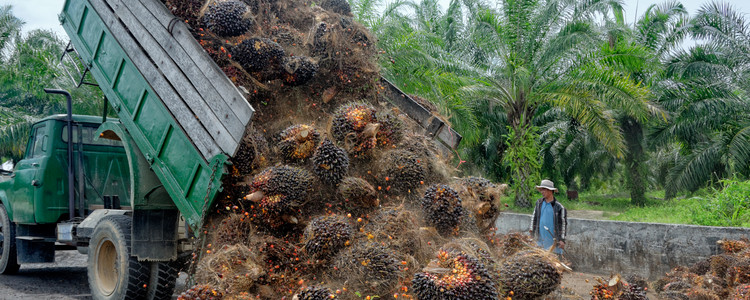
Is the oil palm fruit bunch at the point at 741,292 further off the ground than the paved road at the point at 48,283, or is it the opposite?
the oil palm fruit bunch at the point at 741,292

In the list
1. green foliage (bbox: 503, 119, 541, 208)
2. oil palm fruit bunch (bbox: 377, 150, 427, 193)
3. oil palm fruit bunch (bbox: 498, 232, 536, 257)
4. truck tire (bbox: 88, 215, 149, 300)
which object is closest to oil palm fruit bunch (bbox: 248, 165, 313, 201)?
oil palm fruit bunch (bbox: 377, 150, 427, 193)

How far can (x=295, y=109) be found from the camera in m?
5.01

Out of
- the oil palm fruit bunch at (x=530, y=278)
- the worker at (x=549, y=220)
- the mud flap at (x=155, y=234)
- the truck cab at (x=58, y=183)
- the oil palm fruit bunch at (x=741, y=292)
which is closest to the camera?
the oil palm fruit bunch at (x=530, y=278)

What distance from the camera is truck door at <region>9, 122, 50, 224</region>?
21.9 feet

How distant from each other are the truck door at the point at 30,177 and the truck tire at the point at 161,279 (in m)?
2.49

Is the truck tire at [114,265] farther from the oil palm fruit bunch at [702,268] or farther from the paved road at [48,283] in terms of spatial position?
the oil palm fruit bunch at [702,268]

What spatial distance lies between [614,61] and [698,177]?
6.73 meters

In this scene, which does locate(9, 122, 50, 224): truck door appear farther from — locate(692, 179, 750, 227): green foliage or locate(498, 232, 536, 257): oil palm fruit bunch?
locate(692, 179, 750, 227): green foliage

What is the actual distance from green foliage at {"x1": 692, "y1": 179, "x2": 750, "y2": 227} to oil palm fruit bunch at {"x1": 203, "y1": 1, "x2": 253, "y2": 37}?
7.08 metres

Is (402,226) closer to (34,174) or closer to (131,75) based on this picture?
(131,75)

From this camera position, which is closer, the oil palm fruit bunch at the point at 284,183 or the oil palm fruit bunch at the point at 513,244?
the oil palm fruit bunch at the point at 284,183

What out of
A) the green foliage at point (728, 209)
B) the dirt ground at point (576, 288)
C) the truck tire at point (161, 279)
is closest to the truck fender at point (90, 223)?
the truck tire at point (161, 279)

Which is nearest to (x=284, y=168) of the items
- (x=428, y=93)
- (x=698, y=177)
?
(x=428, y=93)

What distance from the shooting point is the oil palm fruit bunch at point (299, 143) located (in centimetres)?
430
